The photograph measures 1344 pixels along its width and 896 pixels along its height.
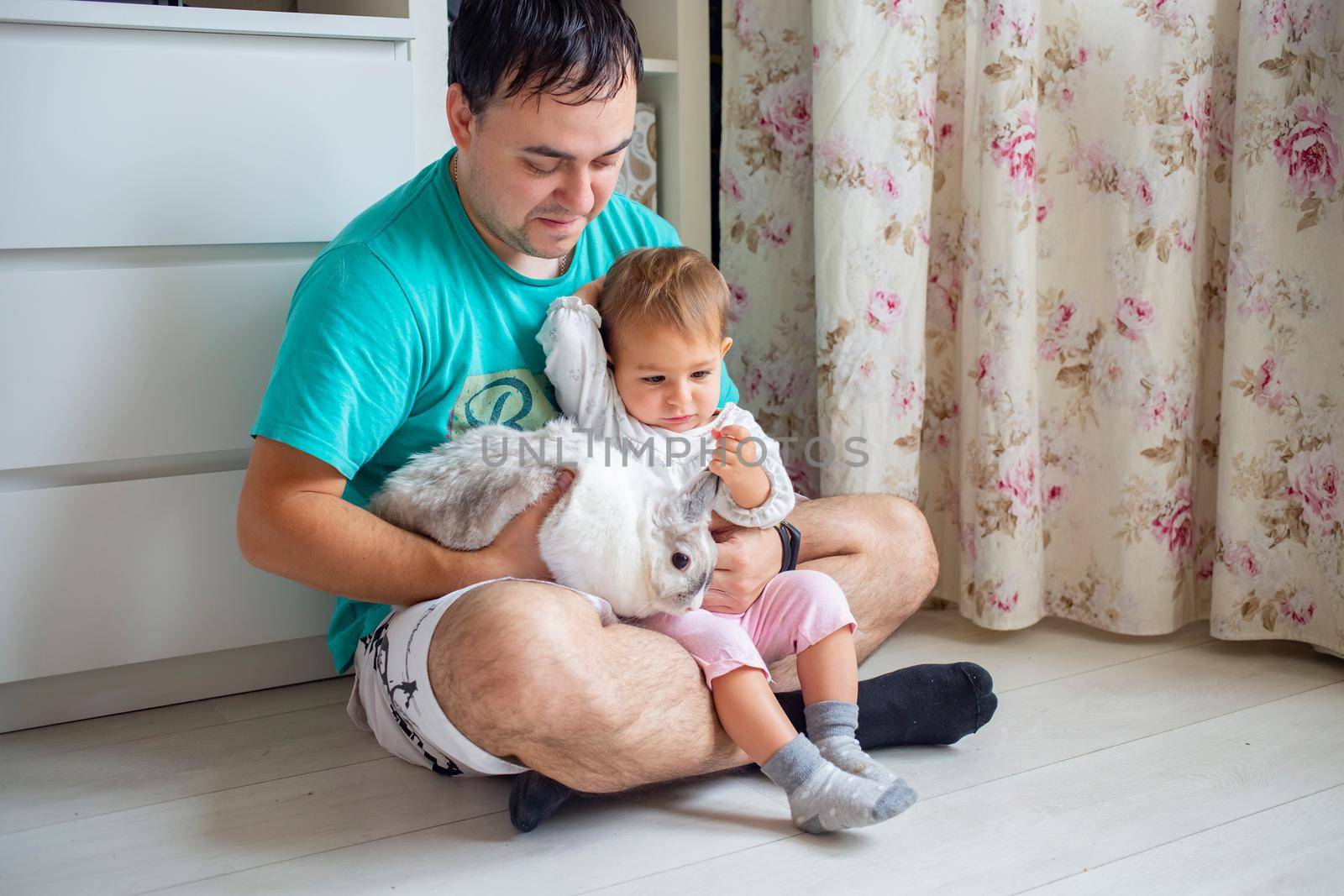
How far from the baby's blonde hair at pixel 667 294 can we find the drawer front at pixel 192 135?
390 mm

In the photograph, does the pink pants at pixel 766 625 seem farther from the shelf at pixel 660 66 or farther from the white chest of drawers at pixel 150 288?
the shelf at pixel 660 66

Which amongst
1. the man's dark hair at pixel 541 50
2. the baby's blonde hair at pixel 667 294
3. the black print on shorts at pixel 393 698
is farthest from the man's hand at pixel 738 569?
the man's dark hair at pixel 541 50

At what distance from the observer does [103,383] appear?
1363 mm

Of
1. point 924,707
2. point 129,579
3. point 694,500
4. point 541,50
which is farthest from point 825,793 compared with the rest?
point 129,579

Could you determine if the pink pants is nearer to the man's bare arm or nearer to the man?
the man

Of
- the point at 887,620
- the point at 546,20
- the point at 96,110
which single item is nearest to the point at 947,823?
the point at 887,620

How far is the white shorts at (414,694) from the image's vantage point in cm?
114

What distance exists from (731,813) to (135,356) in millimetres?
884

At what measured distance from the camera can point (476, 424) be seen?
130cm

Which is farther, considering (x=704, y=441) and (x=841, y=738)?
(x=704, y=441)

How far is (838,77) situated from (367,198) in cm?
67

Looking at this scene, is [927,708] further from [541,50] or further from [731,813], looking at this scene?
→ [541,50]

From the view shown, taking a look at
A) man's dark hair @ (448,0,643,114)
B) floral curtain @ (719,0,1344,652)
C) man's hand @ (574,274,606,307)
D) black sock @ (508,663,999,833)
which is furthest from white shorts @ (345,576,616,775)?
floral curtain @ (719,0,1344,652)

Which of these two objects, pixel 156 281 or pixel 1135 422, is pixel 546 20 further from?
pixel 1135 422
